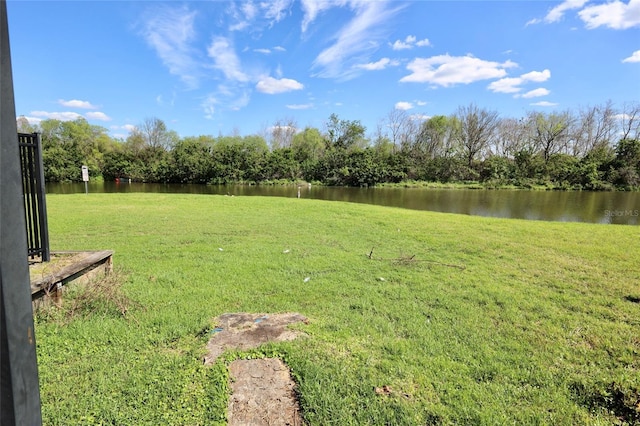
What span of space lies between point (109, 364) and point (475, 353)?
10.3ft

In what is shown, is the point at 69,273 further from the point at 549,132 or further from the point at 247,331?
the point at 549,132

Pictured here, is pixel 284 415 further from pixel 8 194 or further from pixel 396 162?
pixel 396 162

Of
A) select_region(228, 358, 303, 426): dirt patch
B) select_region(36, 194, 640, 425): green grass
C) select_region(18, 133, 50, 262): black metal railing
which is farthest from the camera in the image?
select_region(18, 133, 50, 262): black metal railing

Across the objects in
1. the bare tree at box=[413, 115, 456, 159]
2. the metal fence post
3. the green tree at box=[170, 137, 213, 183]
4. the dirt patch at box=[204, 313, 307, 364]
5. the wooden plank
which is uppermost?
the bare tree at box=[413, 115, 456, 159]

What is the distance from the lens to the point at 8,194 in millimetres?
845

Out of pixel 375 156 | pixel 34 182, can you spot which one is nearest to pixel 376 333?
pixel 34 182

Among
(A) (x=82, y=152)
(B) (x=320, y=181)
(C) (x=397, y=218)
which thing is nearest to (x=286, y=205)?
(C) (x=397, y=218)

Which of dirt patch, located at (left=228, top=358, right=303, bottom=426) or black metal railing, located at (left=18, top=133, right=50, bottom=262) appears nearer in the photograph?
dirt patch, located at (left=228, top=358, right=303, bottom=426)

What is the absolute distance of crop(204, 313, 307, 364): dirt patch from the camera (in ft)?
9.68

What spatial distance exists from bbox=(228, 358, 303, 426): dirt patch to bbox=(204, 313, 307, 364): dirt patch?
0.89 ft

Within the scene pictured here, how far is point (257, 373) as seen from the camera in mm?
2596

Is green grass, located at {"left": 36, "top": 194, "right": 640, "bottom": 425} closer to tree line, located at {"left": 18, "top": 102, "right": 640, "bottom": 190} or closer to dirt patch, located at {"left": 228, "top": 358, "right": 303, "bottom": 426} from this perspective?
dirt patch, located at {"left": 228, "top": 358, "right": 303, "bottom": 426}

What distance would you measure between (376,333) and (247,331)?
50.4 inches

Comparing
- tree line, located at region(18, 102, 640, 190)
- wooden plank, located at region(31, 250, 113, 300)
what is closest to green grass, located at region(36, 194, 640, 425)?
wooden plank, located at region(31, 250, 113, 300)
